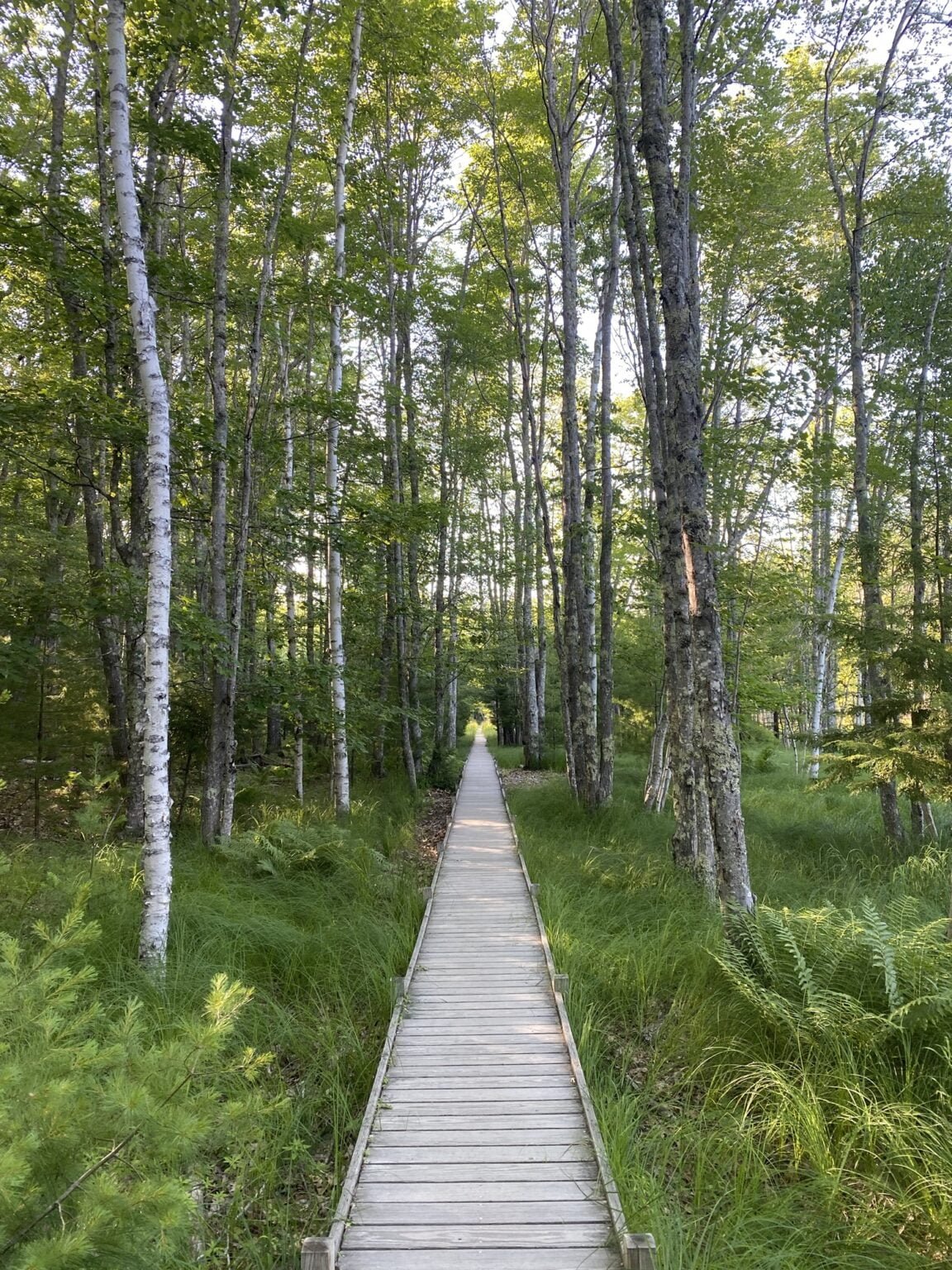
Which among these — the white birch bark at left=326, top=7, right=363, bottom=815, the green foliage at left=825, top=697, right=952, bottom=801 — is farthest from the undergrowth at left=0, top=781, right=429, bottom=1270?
the green foliage at left=825, top=697, right=952, bottom=801

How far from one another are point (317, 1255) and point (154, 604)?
3688mm

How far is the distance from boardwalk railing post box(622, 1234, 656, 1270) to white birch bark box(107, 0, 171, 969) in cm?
337

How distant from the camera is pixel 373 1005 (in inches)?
187

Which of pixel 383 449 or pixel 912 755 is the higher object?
pixel 383 449

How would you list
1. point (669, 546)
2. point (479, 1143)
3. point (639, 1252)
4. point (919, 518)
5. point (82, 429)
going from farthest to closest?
1. point (919, 518)
2. point (669, 546)
3. point (82, 429)
4. point (479, 1143)
5. point (639, 1252)

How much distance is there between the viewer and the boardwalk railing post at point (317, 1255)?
8.02ft

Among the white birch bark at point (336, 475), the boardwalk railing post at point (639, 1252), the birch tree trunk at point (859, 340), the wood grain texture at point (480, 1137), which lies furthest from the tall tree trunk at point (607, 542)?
the boardwalk railing post at point (639, 1252)

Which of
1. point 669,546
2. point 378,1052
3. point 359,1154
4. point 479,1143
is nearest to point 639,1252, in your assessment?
point 479,1143

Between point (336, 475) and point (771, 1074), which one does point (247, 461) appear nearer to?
point (336, 475)

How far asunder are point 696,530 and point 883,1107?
3.63 m

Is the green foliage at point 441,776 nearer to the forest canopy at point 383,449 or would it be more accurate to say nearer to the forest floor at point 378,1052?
the forest canopy at point 383,449

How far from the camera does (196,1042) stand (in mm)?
1839

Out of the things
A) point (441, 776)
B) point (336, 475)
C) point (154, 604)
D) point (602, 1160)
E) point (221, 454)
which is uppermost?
point (336, 475)

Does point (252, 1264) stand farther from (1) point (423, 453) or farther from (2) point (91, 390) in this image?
(1) point (423, 453)
